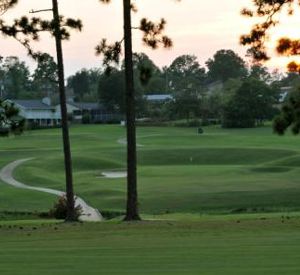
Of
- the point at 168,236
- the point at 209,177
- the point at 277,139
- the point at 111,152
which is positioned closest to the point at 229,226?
the point at 168,236

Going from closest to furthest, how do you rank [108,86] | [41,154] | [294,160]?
[294,160]
[41,154]
[108,86]

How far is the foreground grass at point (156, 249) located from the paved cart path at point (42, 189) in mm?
10891

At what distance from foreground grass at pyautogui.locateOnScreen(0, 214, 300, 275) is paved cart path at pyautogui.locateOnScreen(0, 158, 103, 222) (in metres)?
10.9

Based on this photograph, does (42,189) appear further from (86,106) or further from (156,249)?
(86,106)

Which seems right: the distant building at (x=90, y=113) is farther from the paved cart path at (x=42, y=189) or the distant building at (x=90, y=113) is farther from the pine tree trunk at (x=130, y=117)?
the pine tree trunk at (x=130, y=117)

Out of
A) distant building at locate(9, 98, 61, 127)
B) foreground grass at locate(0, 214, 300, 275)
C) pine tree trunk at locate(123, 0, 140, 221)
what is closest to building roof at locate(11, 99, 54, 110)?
distant building at locate(9, 98, 61, 127)

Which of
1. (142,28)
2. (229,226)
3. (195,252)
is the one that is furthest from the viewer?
(142,28)

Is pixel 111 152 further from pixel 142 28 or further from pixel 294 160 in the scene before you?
pixel 142 28

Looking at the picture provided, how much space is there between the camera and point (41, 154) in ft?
252

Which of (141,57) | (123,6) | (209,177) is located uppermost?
(123,6)

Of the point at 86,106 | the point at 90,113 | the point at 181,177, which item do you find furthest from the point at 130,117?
the point at 86,106

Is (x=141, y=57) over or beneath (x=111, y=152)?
over

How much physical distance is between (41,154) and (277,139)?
3589 cm

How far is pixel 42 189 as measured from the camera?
151 ft
